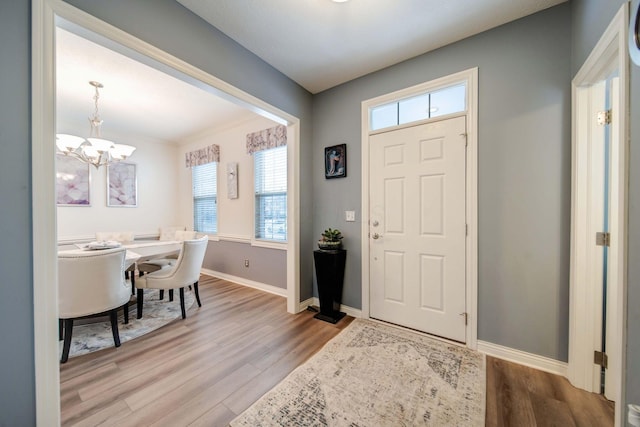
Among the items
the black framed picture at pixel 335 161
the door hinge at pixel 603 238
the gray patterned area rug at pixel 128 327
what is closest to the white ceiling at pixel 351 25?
the black framed picture at pixel 335 161

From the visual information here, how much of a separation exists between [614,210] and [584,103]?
0.73m

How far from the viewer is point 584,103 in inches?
62.3

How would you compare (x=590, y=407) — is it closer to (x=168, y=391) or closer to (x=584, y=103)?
(x=584, y=103)

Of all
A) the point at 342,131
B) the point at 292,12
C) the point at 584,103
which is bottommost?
the point at 584,103

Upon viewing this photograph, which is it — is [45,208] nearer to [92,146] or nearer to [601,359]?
[92,146]

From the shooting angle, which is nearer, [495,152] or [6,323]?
[6,323]

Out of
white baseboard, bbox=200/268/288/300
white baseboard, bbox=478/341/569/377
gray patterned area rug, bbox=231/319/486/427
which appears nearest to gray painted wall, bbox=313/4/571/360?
white baseboard, bbox=478/341/569/377

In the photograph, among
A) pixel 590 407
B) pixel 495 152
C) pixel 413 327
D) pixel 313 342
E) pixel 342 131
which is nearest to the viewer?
pixel 590 407

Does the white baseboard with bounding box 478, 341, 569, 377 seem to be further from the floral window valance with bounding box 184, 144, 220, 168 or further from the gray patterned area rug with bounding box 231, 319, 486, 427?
the floral window valance with bounding box 184, 144, 220, 168

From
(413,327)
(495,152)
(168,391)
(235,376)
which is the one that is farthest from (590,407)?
(168,391)

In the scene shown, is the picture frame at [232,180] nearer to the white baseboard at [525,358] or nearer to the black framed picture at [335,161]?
the black framed picture at [335,161]

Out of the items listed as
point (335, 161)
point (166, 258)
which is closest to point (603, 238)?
point (335, 161)

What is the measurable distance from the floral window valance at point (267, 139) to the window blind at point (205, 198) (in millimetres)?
1113

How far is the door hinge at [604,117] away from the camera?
149 centimetres
